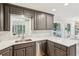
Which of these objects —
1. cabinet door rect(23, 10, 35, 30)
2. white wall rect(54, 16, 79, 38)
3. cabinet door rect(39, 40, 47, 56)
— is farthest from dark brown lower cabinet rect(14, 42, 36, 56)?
white wall rect(54, 16, 79, 38)

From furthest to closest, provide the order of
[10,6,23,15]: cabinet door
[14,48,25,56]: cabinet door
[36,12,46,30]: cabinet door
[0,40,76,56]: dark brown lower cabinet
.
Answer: [36,12,46,30]: cabinet door < [10,6,23,15]: cabinet door < [14,48,25,56]: cabinet door < [0,40,76,56]: dark brown lower cabinet

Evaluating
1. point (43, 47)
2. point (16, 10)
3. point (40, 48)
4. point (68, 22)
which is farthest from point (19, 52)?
point (68, 22)

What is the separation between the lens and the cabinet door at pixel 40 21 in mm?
2941

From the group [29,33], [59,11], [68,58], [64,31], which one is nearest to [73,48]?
[64,31]

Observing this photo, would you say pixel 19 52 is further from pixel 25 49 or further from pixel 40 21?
pixel 40 21

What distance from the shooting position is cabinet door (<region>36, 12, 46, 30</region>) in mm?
2941

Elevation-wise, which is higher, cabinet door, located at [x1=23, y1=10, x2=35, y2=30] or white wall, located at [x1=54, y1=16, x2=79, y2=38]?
cabinet door, located at [x1=23, y1=10, x2=35, y2=30]

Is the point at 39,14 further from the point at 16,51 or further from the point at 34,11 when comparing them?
the point at 16,51

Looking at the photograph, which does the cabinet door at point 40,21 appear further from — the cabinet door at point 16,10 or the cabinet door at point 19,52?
the cabinet door at point 19,52

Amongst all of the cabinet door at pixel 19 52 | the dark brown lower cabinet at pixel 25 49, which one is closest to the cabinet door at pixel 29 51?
the dark brown lower cabinet at pixel 25 49

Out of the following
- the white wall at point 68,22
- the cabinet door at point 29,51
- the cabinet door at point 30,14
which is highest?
the cabinet door at point 30,14

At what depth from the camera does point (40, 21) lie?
3.01m

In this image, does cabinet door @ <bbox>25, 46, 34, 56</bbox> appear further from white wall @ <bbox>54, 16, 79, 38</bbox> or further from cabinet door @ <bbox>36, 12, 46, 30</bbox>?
white wall @ <bbox>54, 16, 79, 38</bbox>

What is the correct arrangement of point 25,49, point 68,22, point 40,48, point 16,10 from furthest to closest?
1. point 40,48
2. point 16,10
3. point 25,49
4. point 68,22
